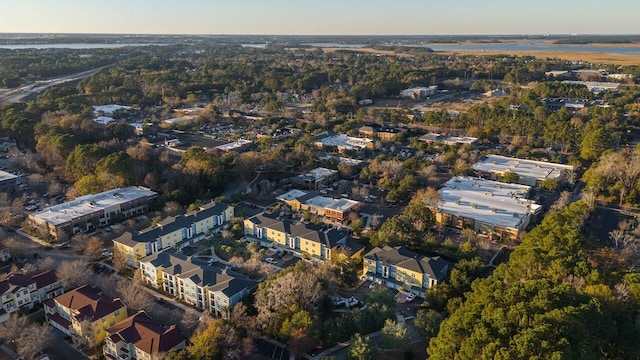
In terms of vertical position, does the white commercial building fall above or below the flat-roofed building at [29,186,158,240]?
above

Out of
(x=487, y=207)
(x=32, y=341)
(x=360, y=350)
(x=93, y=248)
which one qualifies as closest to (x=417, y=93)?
(x=487, y=207)

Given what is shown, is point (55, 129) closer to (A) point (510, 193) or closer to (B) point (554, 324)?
(A) point (510, 193)

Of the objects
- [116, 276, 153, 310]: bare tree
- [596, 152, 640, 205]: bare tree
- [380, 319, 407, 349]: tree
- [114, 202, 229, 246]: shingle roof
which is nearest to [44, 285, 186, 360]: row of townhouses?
[116, 276, 153, 310]: bare tree

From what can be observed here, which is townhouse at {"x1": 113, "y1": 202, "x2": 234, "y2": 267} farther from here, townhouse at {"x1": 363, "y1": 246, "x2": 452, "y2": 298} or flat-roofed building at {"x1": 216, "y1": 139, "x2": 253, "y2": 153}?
flat-roofed building at {"x1": 216, "y1": 139, "x2": 253, "y2": 153}

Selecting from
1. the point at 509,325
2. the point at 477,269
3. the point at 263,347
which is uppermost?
the point at 509,325

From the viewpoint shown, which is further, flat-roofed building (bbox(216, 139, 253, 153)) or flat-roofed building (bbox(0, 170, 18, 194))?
flat-roofed building (bbox(216, 139, 253, 153))

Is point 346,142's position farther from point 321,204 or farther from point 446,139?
point 321,204

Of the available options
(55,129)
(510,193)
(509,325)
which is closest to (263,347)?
(509,325)
